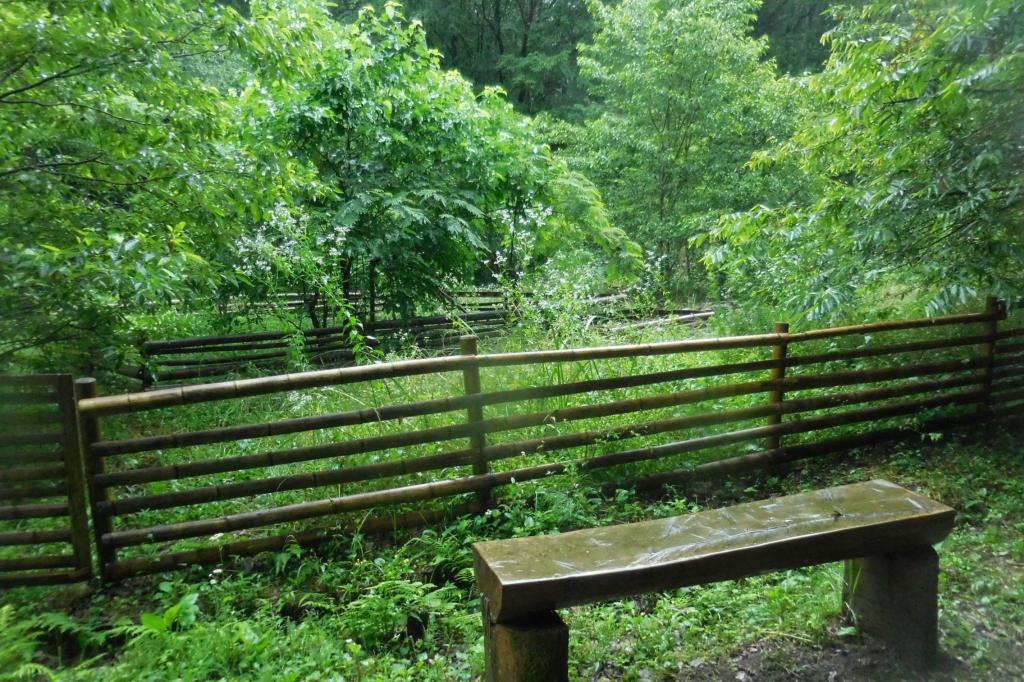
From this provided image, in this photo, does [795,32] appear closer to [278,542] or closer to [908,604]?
[908,604]

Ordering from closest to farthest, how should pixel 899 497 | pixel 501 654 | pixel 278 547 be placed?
pixel 501 654
pixel 899 497
pixel 278 547

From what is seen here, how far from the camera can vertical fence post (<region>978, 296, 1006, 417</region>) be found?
592 centimetres

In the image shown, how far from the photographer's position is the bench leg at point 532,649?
2229mm

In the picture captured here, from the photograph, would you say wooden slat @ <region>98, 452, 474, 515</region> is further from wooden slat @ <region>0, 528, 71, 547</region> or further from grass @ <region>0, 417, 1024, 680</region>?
grass @ <region>0, 417, 1024, 680</region>

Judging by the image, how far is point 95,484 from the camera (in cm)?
348

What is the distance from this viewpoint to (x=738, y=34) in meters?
14.7

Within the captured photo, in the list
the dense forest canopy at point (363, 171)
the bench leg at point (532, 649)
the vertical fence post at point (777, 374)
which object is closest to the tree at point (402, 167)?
the dense forest canopy at point (363, 171)

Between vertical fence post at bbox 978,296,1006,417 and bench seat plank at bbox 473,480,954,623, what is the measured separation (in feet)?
12.7

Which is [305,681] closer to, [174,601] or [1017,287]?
[174,601]

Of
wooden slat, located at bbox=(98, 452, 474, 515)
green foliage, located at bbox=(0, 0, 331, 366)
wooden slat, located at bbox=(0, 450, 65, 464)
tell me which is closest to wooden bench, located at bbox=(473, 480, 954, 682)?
wooden slat, located at bbox=(98, 452, 474, 515)

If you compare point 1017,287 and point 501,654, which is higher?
point 1017,287

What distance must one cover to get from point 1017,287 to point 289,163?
19.4 ft

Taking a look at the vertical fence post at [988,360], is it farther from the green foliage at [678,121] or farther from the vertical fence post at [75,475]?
the green foliage at [678,121]

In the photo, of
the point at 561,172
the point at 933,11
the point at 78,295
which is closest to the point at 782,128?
the point at 561,172
